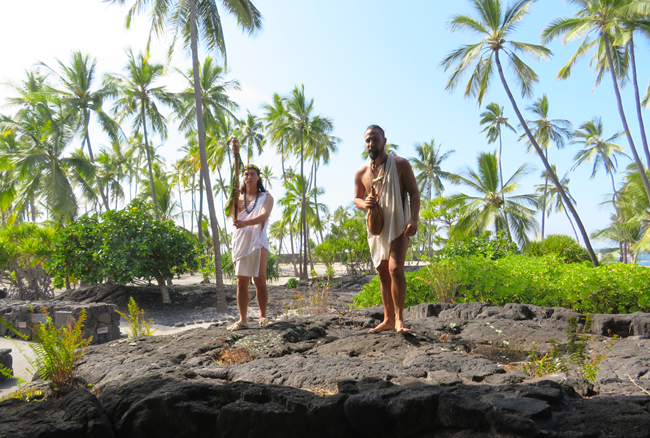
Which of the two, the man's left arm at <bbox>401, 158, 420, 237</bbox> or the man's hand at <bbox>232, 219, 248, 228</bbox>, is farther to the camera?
the man's hand at <bbox>232, 219, 248, 228</bbox>

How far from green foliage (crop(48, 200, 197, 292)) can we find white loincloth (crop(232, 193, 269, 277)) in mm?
6827

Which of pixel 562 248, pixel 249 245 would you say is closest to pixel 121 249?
pixel 249 245

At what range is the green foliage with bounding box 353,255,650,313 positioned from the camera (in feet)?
16.2

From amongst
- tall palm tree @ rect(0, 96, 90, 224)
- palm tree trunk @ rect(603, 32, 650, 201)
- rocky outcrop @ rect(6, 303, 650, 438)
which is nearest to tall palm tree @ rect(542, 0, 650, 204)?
palm tree trunk @ rect(603, 32, 650, 201)

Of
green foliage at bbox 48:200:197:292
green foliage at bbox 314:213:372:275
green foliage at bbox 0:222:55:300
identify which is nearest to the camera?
green foliage at bbox 48:200:197:292

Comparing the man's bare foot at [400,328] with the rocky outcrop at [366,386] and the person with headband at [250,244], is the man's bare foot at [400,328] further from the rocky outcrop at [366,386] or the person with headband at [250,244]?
the person with headband at [250,244]

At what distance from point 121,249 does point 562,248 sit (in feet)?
54.0

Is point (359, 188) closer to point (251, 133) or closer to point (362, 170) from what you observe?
point (362, 170)

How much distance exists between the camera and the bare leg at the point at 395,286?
137 inches

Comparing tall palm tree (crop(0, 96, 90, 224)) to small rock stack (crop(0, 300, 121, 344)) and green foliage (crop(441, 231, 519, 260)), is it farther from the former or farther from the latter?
green foliage (crop(441, 231, 519, 260))

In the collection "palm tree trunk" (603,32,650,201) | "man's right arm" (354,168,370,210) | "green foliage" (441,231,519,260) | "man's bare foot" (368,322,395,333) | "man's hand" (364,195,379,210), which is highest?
"palm tree trunk" (603,32,650,201)

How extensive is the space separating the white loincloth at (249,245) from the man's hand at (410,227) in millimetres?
1719

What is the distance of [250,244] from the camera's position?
4543 mm

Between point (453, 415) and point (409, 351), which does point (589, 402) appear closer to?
point (453, 415)
